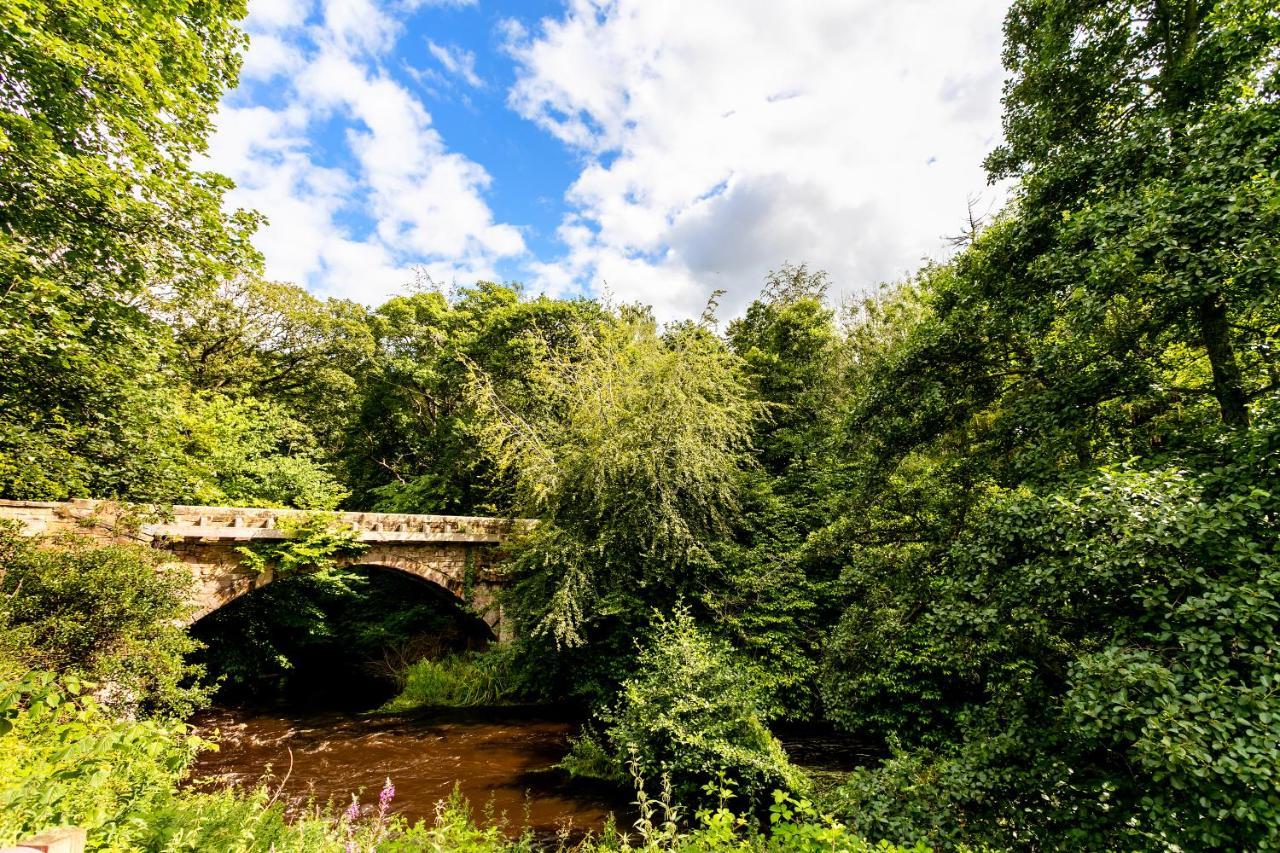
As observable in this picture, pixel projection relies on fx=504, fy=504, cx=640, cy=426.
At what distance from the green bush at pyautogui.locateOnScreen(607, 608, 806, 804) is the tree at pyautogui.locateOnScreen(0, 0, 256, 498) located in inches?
329

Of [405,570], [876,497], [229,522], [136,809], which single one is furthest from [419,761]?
[876,497]

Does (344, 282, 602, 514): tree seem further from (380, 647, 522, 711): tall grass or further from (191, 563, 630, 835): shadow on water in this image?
(380, 647, 522, 711): tall grass

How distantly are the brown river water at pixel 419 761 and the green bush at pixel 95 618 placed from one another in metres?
1.42

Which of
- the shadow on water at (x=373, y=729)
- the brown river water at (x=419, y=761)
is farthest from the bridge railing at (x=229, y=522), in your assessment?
the brown river water at (x=419, y=761)

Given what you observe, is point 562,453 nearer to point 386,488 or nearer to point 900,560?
point 900,560

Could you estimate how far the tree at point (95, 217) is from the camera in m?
5.31

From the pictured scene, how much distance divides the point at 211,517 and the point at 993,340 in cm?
1308

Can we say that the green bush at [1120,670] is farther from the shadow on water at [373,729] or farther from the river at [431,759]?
the river at [431,759]

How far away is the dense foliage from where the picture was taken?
3.10m

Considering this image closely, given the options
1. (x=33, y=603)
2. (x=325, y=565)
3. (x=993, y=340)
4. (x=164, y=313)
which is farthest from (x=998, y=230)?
(x=164, y=313)

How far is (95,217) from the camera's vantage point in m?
5.95

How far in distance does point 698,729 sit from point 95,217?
9.94 meters

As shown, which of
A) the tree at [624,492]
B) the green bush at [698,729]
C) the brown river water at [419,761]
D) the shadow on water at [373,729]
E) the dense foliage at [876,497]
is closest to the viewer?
the dense foliage at [876,497]

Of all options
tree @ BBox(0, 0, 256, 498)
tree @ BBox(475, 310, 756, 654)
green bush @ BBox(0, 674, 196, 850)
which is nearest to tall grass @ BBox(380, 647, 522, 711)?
tree @ BBox(475, 310, 756, 654)
